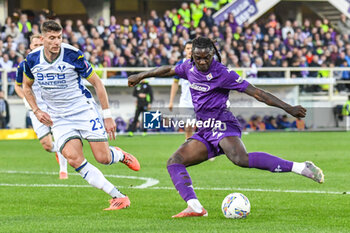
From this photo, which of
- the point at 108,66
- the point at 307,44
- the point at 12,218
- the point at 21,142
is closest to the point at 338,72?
the point at 307,44

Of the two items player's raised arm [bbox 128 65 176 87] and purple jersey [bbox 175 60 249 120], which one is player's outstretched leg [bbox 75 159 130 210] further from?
purple jersey [bbox 175 60 249 120]

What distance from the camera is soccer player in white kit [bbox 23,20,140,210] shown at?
923 cm

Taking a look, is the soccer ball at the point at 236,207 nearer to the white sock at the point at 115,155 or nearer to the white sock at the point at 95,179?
the white sock at the point at 95,179

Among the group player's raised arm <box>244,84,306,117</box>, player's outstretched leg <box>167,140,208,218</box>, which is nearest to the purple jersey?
player's raised arm <box>244,84,306,117</box>

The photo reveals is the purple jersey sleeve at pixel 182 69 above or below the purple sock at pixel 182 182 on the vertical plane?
above

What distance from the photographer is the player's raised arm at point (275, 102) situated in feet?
26.3

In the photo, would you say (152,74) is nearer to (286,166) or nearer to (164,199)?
(286,166)

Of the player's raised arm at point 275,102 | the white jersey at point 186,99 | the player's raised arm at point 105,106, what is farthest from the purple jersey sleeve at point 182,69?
the white jersey at point 186,99

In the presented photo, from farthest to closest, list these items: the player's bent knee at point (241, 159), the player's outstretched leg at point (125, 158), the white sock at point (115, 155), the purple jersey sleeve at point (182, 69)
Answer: the player's outstretched leg at point (125, 158)
the white sock at point (115, 155)
the purple jersey sleeve at point (182, 69)
the player's bent knee at point (241, 159)

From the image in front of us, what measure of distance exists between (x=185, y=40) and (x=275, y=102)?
2141 cm

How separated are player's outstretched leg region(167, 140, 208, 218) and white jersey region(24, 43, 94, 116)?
58.9 inches

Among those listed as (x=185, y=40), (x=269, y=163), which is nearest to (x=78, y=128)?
(x=269, y=163)

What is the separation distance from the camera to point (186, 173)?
8.64m

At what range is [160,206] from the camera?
9.55m
